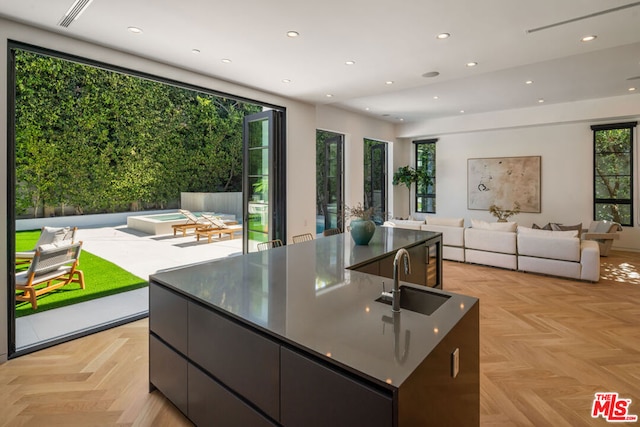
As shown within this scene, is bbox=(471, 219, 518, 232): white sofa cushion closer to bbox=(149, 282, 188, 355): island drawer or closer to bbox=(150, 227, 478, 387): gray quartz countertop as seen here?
bbox=(150, 227, 478, 387): gray quartz countertop

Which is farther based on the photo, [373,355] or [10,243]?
[10,243]

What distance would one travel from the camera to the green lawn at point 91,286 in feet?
14.0

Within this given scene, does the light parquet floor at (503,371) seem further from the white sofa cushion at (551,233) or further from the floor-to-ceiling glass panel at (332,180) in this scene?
the floor-to-ceiling glass panel at (332,180)

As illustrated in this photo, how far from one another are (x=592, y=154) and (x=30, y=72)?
1171 cm

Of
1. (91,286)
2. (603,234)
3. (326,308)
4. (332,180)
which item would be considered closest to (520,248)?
(603,234)

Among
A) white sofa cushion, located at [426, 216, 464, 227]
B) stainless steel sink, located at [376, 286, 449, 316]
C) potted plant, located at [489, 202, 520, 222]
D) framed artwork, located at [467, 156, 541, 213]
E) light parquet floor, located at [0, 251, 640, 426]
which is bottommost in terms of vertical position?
light parquet floor, located at [0, 251, 640, 426]

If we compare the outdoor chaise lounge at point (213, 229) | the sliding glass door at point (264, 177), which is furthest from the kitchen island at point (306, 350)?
the outdoor chaise lounge at point (213, 229)

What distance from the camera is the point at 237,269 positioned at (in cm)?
240

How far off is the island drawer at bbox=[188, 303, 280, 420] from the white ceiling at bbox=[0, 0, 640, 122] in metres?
2.33

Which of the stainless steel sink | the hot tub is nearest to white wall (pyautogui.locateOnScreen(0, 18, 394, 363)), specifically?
the stainless steel sink

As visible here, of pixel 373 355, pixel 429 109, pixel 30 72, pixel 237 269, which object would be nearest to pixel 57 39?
pixel 237 269

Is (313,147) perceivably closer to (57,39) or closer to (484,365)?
(57,39)

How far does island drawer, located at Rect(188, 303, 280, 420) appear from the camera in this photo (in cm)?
142

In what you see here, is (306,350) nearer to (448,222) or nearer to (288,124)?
(288,124)
